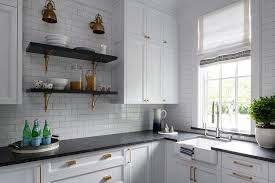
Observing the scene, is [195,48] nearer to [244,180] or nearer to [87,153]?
[244,180]

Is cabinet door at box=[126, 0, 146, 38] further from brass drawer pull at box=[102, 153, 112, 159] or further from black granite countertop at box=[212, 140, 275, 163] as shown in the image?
black granite countertop at box=[212, 140, 275, 163]

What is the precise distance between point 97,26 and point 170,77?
138 cm

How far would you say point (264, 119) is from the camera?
2.16m

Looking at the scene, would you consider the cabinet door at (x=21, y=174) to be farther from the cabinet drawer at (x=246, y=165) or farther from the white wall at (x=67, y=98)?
the cabinet drawer at (x=246, y=165)

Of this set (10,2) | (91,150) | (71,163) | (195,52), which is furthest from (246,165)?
(10,2)

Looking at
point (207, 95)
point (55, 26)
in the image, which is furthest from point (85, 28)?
point (207, 95)

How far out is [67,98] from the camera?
103 inches

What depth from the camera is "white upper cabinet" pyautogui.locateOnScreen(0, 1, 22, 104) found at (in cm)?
190

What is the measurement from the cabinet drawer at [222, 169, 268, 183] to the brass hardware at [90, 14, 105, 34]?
2.24 meters

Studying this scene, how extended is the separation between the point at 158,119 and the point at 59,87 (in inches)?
64.4

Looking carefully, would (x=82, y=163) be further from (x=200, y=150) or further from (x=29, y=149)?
(x=200, y=150)

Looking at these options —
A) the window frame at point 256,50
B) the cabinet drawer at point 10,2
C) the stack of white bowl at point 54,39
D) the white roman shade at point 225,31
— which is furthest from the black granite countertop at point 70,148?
the cabinet drawer at point 10,2

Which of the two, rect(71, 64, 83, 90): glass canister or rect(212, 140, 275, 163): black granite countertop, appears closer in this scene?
rect(212, 140, 275, 163): black granite countertop

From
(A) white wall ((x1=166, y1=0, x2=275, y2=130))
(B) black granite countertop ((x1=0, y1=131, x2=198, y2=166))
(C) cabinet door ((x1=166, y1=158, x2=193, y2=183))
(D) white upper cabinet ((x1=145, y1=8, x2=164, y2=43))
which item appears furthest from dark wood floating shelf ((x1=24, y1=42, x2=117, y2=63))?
(C) cabinet door ((x1=166, y1=158, x2=193, y2=183))
